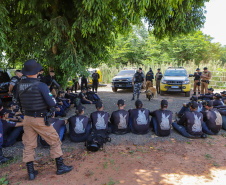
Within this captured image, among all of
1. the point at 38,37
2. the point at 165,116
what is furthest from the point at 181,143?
the point at 38,37

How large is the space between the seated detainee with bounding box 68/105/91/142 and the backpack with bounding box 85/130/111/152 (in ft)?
1.01

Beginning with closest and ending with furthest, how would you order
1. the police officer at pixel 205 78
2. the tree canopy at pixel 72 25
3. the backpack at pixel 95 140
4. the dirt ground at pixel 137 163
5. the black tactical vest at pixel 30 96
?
the black tactical vest at pixel 30 96, the dirt ground at pixel 137 163, the backpack at pixel 95 140, the tree canopy at pixel 72 25, the police officer at pixel 205 78

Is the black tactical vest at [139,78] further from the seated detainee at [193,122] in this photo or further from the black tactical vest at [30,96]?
the black tactical vest at [30,96]

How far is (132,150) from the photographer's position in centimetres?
→ 434

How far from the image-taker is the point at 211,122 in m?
5.11

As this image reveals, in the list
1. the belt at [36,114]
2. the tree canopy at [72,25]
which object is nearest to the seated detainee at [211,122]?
the tree canopy at [72,25]

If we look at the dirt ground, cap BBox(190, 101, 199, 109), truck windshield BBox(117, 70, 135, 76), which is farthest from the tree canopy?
truck windshield BBox(117, 70, 135, 76)

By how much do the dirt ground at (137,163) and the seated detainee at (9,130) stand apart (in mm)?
163

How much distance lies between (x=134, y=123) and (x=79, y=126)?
154 centimetres

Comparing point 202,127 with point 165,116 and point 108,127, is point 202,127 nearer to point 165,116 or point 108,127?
point 165,116

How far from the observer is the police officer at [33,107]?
117 inches

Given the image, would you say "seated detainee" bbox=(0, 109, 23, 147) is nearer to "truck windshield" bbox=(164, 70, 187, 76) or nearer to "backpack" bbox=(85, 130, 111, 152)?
"backpack" bbox=(85, 130, 111, 152)

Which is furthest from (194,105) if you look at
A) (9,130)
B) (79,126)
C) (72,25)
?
(9,130)

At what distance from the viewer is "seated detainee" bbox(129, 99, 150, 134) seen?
5.04 meters
